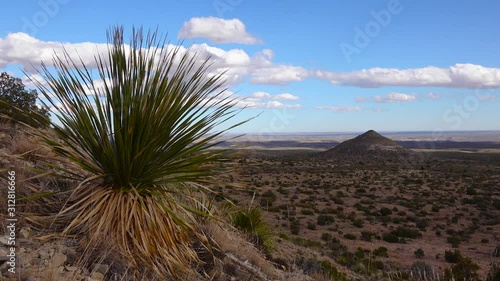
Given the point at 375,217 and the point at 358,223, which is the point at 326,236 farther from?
the point at 375,217

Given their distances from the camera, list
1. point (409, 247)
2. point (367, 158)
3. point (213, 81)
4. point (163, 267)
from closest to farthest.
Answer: point (163, 267) < point (213, 81) < point (409, 247) < point (367, 158)

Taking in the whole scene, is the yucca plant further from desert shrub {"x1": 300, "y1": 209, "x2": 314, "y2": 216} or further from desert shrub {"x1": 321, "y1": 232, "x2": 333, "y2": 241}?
desert shrub {"x1": 300, "y1": 209, "x2": 314, "y2": 216}

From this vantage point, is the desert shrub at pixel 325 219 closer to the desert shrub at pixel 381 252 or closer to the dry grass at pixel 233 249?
the desert shrub at pixel 381 252

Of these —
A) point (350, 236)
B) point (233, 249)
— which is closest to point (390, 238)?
point (350, 236)

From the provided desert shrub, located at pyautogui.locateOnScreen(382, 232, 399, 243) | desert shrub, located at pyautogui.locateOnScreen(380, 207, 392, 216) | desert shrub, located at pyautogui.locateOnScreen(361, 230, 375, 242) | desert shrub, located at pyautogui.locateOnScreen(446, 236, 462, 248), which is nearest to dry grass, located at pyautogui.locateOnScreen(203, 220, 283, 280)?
desert shrub, located at pyautogui.locateOnScreen(361, 230, 375, 242)

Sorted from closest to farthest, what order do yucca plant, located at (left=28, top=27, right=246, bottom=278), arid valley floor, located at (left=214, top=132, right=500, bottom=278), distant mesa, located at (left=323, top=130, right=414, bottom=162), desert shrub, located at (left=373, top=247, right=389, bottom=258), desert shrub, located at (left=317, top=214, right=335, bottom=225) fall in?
yucca plant, located at (left=28, top=27, right=246, bottom=278), arid valley floor, located at (left=214, top=132, right=500, bottom=278), desert shrub, located at (left=373, top=247, right=389, bottom=258), desert shrub, located at (left=317, top=214, right=335, bottom=225), distant mesa, located at (left=323, top=130, right=414, bottom=162)

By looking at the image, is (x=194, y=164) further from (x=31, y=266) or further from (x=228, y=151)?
(x=31, y=266)

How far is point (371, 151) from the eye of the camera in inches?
2953

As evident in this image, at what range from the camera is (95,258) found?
4508 millimetres

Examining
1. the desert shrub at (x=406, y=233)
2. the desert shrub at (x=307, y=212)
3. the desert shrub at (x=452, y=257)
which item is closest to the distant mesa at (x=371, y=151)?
the desert shrub at (x=307, y=212)

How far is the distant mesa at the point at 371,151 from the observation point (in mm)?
72188

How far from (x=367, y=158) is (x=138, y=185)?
229ft

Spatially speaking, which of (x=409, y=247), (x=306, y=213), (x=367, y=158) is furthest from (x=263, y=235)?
(x=367, y=158)

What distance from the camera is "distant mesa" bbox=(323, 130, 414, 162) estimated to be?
72.2 m
